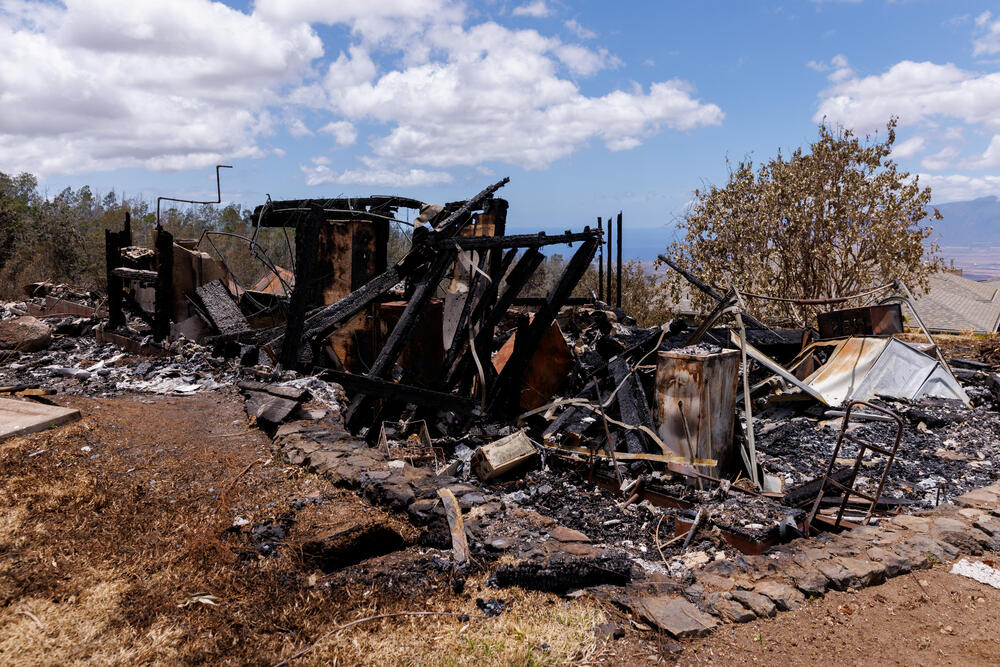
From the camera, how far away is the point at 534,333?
300 inches

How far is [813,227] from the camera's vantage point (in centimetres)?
1422

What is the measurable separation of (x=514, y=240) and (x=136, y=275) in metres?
6.20

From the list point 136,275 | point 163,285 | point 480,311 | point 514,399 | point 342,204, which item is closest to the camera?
point 480,311

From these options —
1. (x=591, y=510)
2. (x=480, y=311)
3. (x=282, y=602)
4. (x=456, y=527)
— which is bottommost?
(x=591, y=510)

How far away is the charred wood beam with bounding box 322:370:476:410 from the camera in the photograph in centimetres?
587

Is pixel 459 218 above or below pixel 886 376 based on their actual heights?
above

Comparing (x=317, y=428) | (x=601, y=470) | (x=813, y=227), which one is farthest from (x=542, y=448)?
(x=813, y=227)

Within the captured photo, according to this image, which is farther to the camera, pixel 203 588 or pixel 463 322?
pixel 463 322

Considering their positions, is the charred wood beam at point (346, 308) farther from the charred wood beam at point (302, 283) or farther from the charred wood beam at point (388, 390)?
the charred wood beam at point (388, 390)

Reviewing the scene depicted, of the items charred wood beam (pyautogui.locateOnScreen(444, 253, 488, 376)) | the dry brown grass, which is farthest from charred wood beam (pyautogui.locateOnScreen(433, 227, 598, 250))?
the dry brown grass

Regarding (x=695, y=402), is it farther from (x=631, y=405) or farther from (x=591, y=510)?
(x=591, y=510)

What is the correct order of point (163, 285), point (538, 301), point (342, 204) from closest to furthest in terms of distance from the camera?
1. point (163, 285)
2. point (342, 204)
3. point (538, 301)

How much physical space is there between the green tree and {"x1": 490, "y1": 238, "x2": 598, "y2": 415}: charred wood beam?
8.51m

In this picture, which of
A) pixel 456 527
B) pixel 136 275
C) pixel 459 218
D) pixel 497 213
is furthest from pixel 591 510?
pixel 136 275
